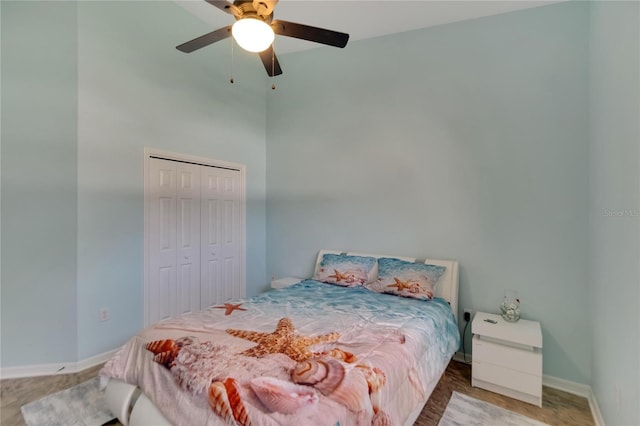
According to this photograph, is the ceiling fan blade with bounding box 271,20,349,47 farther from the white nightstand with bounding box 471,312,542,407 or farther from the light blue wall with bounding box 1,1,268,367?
the white nightstand with bounding box 471,312,542,407

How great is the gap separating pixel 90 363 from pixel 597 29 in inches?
190

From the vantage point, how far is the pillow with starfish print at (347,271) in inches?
120

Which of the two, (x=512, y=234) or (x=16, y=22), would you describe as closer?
(x=16, y=22)

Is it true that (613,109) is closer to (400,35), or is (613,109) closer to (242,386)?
(400,35)

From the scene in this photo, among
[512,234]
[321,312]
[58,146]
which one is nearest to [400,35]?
[512,234]

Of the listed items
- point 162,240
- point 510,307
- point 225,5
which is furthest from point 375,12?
point 162,240

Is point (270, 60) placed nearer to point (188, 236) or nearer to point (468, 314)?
point (188, 236)

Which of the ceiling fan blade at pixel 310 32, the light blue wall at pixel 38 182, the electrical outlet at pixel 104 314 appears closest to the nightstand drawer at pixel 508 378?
the ceiling fan blade at pixel 310 32

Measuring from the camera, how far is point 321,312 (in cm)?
228

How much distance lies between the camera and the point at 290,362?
1483 mm

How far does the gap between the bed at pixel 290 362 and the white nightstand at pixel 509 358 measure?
22cm

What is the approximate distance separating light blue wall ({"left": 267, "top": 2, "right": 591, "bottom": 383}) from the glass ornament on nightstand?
7 centimetres

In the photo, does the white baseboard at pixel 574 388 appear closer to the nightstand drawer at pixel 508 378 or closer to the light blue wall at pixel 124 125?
the nightstand drawer at pixel 508 378

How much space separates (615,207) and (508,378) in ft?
4.71
